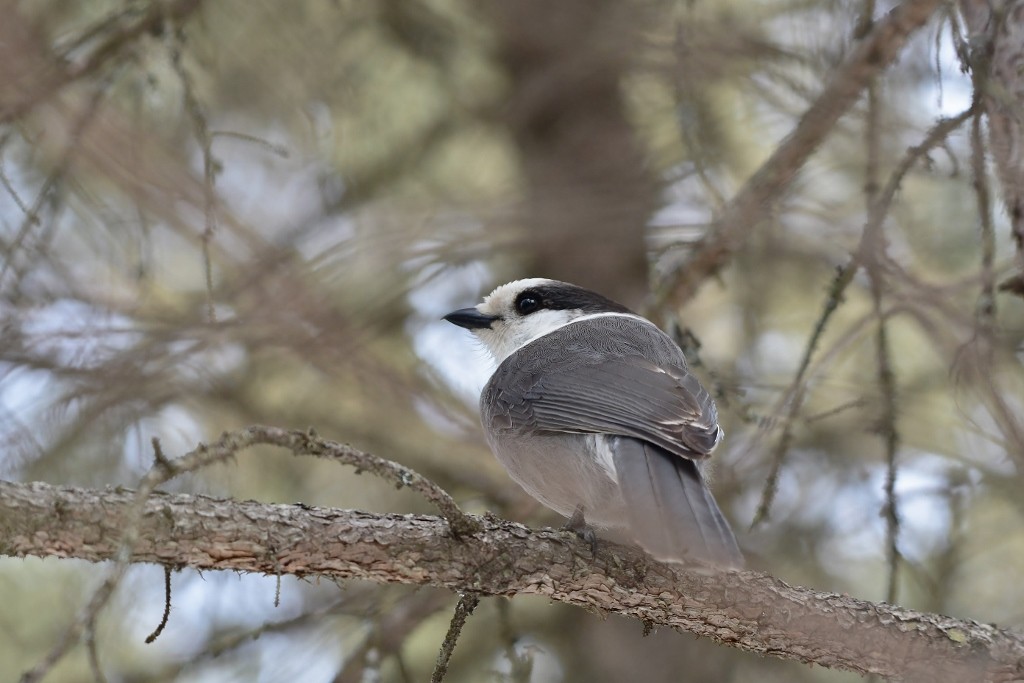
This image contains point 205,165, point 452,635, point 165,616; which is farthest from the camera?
point 205,165

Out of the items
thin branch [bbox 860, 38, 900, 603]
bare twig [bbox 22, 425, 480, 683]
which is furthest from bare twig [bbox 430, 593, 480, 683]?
thin branch [bbox 860, 38, 900, 603]

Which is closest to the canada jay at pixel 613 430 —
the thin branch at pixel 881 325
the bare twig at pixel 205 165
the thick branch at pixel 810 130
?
the thick branch at pixel 810 130

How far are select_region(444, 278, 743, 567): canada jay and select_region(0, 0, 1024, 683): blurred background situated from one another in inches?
9.8

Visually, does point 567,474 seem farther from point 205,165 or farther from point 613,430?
point 205,165

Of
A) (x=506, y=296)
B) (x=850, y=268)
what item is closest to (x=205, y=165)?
(x=506, y=296)

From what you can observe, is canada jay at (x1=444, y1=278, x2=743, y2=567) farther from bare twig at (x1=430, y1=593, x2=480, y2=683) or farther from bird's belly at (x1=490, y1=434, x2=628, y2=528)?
bare twig at (x1=430, y1=593, x2=480, y2=683)

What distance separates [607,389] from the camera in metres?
3.58

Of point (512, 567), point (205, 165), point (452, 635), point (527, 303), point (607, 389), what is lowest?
point (452, 635)

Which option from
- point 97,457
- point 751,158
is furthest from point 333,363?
point 751,158

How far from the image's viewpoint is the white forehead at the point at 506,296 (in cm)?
457

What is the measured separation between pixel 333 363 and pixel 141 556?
0.79 metres

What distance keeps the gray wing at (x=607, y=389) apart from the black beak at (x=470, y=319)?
40 cm

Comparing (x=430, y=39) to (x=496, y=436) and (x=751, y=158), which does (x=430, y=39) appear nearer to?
(x=751, y=158)

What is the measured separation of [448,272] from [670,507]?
1395mm
